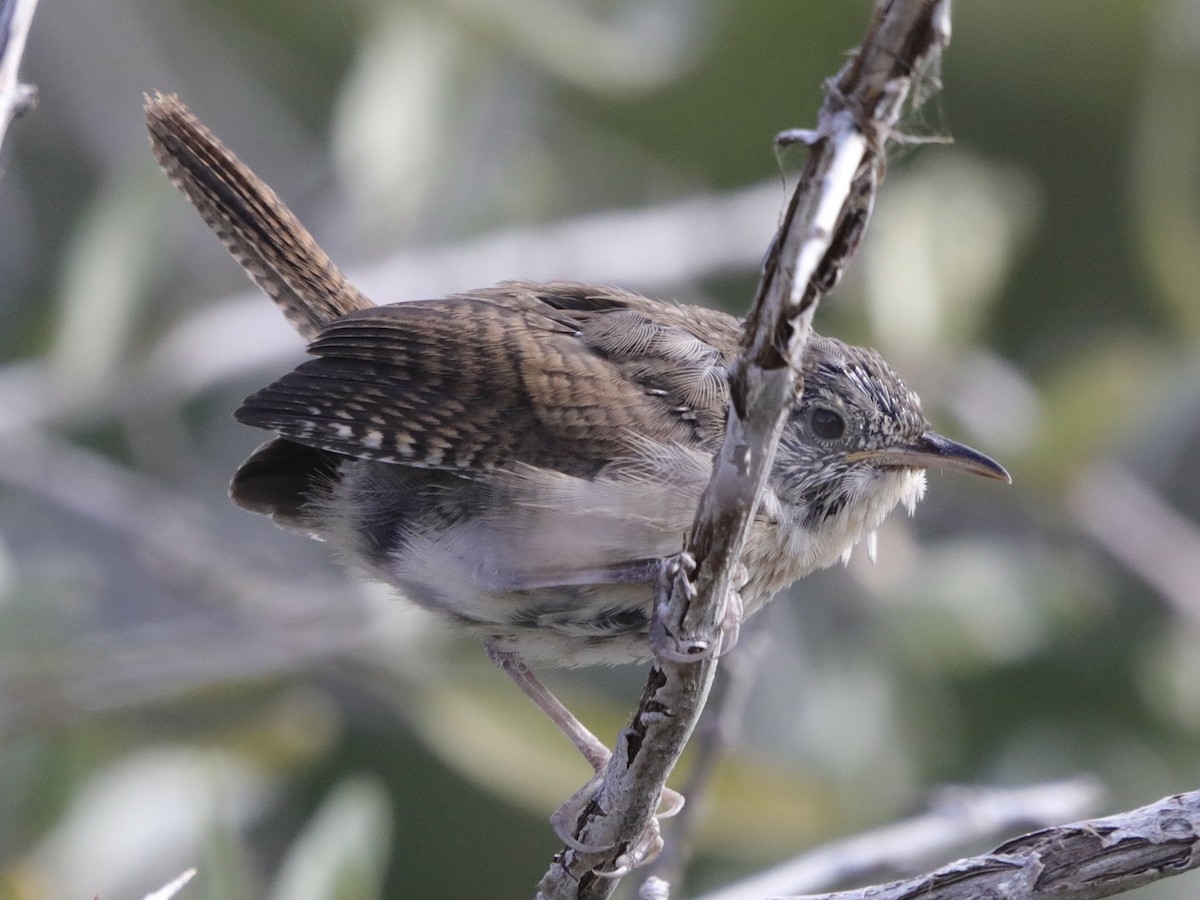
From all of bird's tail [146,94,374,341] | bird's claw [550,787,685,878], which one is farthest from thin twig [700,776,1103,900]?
bird's tail [146,94,374,341]

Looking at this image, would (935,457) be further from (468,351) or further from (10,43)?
(10,43)

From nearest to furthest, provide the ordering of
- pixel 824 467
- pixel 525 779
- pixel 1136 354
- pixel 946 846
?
pixel 824 467
pixel 946 846
pixel 525 779
pixel 1136 354

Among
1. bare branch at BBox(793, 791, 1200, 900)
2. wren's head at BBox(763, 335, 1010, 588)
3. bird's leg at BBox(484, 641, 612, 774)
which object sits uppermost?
wren's head at BBox(763, 335, 1010, 588)

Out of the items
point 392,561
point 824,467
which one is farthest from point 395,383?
point 824,467

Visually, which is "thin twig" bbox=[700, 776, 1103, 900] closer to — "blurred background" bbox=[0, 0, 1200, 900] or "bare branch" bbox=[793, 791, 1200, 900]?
"blurred background" bbox=[0, 0, 1200, 900]

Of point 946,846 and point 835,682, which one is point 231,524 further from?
point 946,846

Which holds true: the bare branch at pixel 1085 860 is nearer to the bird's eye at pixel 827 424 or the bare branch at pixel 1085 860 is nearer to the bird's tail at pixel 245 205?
the bird's eye at pixel 827 424

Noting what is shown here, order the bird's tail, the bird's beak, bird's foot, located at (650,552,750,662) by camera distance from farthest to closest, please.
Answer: the bird's tail, the bird's beak, bird's foot, located at (650,552,750,662)
